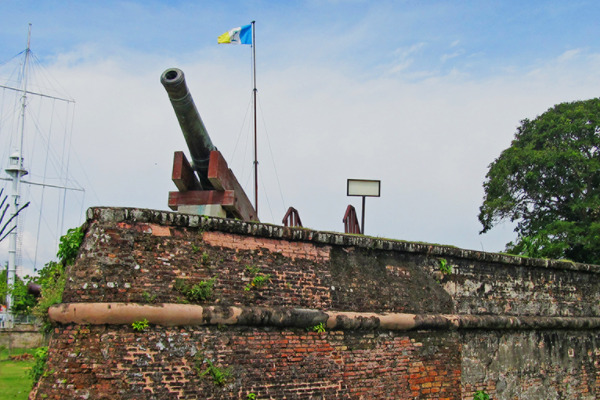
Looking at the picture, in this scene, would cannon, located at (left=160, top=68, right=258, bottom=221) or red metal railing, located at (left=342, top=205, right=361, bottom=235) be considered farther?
red metal railing, located at (left=342, top=205, right=361, bottom=235)

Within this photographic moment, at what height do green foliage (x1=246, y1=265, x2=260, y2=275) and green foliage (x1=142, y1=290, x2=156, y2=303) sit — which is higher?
green foliage (x1=246, y1=265, x2=260, y2=275)

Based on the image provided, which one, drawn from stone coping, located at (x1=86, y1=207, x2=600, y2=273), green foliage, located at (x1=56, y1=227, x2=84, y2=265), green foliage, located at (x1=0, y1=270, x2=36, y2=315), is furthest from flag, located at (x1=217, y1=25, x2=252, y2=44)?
green foliage, located at (x1=0, y1=270, x2=36, y2=315)

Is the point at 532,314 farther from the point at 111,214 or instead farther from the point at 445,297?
the point at 111,214

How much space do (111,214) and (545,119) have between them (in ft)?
55.6

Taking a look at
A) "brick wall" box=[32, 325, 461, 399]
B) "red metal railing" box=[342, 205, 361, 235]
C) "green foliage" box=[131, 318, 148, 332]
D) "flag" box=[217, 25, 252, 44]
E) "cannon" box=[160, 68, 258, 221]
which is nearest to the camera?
"brick wall" box=[32, 325, 461, 399]

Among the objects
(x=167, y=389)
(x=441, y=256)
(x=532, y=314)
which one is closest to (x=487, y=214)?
(x=532, y=314)

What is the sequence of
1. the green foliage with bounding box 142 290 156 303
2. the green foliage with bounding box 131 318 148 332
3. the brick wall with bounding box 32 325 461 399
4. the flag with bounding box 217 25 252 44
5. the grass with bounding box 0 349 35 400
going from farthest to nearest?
1. the flag with bounding box 217 25 252 44
2. the grass with bounding box 0 349 35 400
3. the green foliage with bounding box 142 290 156 303
4. the green foliage with bounding box 131 318 148 332
5. the brick wall with bounding box 32 325 461 399

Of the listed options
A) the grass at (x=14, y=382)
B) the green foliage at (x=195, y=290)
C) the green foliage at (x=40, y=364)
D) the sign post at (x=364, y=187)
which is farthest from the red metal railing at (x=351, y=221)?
the grass at (x=14, y=382)

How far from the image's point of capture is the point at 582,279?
10.1 meters

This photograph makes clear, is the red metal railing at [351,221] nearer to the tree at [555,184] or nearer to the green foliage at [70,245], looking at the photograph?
the green foliage at [70,245]

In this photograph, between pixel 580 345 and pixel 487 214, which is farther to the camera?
pixel 487 214

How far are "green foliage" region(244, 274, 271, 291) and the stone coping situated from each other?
49 cm

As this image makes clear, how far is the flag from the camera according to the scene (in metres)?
12.2

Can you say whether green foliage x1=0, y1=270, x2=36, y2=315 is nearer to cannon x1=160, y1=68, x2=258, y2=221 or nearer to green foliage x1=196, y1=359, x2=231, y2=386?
cannon x1=160, y1=68, x2=258, y2=221
